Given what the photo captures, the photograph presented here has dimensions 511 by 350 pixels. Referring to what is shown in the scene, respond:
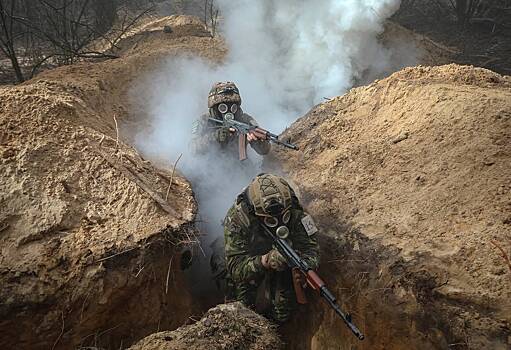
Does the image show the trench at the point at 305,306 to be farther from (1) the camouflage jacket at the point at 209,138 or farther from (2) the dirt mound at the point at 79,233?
(1) the camouflage jacket at the point at 209,138

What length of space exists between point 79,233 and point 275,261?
73.8 inches

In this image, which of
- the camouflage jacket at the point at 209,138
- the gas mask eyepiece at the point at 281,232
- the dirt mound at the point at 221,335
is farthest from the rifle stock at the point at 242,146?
the dirt mound at the point at 221,335

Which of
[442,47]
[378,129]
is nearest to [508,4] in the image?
[442,47]

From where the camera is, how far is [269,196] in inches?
163

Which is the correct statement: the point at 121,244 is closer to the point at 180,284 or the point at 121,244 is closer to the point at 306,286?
the point at 180,284

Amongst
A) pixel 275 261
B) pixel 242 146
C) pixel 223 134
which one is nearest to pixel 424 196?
pixel 275 261

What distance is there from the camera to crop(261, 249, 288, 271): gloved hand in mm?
4020

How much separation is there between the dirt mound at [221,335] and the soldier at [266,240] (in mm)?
621

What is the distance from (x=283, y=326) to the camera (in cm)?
456

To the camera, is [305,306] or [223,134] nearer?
[305,306]

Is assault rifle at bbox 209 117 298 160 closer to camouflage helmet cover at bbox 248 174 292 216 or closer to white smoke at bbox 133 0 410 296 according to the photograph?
camouflage helmet cover at bbox 248 174 292 216

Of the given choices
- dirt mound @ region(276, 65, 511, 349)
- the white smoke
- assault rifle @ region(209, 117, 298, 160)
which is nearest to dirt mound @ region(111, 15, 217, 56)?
the white smoke

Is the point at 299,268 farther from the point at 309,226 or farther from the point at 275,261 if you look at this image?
the point at 309,226

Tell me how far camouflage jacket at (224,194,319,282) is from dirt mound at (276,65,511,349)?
1.13 feet
